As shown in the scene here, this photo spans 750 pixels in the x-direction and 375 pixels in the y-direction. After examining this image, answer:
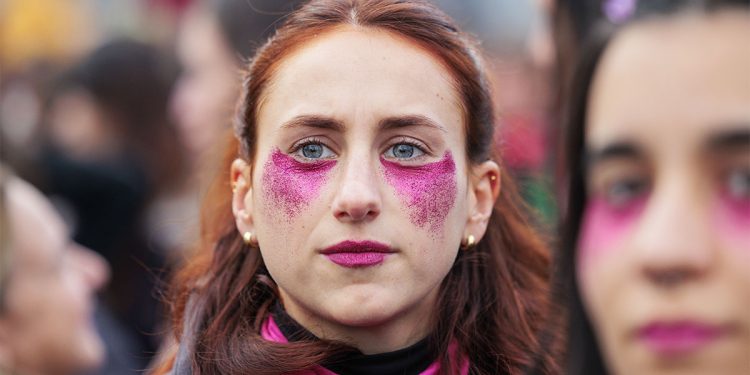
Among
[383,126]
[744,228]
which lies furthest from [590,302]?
[383,126]

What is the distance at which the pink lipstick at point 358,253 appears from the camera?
2682mm

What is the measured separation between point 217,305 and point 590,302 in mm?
1118

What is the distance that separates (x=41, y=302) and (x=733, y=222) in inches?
119

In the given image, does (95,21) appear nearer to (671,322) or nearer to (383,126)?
(383,126)

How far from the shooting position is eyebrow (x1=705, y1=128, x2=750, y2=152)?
2059mm

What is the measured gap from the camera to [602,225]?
7.43ft

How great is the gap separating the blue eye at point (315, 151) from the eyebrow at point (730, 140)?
0.96 m

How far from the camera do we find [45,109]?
6.69 metres

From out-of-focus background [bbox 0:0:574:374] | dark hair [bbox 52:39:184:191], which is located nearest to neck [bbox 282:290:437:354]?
out-of-focus background [bbox 0:0:574:374]

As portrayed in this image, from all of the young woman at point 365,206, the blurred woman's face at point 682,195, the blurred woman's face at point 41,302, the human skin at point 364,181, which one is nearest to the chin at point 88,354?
Answer: the blurred woman's face at point 41,302

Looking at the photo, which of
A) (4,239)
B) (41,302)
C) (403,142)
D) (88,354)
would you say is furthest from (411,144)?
(88,354)

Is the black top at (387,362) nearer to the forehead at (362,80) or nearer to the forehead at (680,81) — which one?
the forehead at (362,80)

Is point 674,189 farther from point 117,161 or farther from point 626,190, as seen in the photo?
point 117,161

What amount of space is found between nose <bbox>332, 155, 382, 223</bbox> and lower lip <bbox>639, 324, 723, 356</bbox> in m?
0.76
